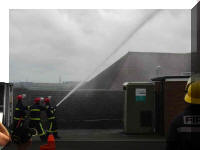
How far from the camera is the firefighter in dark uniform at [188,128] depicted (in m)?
1.84

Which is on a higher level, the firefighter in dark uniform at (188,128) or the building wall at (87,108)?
the firefighter in dark uniform at (188,128)

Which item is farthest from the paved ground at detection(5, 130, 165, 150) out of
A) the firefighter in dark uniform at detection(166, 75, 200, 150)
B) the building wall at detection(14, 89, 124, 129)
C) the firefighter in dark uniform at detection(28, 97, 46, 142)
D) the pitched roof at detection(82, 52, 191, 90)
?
the pitched roof at detection(82, 52, 191, 90)

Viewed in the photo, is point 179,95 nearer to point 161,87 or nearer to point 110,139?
point 161,87

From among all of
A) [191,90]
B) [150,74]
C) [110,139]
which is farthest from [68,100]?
[150,74]

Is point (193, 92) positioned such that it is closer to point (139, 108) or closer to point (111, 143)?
point (111, 143)

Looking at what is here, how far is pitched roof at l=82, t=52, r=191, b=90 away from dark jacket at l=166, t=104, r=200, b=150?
22512 millimetres

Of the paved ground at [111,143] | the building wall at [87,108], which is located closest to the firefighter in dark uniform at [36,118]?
the paved ground at [111,143]

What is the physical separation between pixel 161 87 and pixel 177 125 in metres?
7.61

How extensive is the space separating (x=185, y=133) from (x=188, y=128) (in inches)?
1.6

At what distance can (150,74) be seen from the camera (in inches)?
1214

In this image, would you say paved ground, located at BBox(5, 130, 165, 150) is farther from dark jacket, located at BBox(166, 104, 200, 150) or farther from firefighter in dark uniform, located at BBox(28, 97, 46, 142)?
dark jacket, located at BBox(166, 104, 200, 150)

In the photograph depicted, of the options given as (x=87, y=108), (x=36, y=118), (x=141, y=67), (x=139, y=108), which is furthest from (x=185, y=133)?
(x=141, y=67)

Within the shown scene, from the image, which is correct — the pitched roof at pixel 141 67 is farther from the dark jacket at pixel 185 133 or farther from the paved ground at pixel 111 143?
the dark jacket at pixel 185 133

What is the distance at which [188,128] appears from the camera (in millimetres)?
1878
